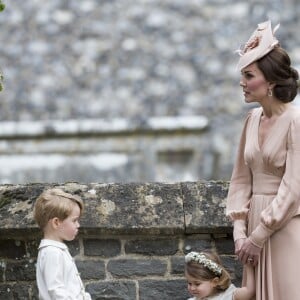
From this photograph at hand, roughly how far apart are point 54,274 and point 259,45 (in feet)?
4.30

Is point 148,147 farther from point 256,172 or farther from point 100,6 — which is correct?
point 256,172

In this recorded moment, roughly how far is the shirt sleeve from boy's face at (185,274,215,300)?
700 millimetres

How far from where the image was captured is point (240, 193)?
19.1 feet

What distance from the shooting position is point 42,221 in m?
5.84

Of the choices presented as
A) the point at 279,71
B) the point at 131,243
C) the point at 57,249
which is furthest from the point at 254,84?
the point at 131,243

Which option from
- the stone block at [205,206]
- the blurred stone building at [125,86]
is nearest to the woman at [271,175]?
the stone block at [205,206]

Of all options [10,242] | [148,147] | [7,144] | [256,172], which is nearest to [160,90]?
[148,147]

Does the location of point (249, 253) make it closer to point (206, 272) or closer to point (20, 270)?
point (206, 272)

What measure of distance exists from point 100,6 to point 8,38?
1053mm

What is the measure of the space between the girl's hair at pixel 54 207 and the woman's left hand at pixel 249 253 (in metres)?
0.78

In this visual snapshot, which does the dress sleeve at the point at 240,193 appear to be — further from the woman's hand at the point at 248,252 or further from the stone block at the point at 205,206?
the stone block at the point at 205,206

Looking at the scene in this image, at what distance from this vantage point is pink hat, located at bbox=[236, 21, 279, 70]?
5594mm

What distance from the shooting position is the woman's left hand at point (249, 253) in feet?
18.3

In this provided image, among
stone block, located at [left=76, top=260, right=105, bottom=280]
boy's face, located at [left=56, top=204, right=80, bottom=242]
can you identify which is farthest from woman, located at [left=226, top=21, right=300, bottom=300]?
stone block, located at [left=76, top=260, right=105, bottom=280]
